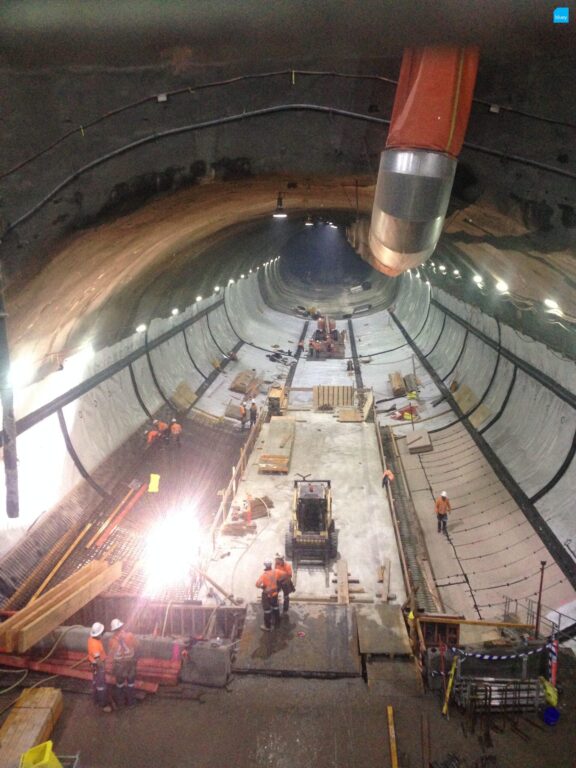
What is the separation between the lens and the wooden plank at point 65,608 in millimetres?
6043

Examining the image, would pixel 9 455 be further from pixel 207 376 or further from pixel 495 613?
pixel 207 376

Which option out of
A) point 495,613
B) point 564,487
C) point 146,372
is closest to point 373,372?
point 146,372

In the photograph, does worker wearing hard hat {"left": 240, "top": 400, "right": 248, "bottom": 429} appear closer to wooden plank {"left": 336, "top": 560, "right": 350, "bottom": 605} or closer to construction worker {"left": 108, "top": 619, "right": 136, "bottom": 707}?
wooden plank {"left": 336, "top": 560, "right": 350, "bottom": 605}

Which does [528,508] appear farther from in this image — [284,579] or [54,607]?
[54,607]

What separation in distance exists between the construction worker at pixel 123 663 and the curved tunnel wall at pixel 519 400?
682cm

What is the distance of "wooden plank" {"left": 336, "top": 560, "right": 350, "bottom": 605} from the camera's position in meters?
7.79

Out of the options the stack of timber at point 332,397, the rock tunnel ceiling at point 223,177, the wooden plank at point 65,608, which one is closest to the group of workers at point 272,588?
the wooden plank at point 65,608

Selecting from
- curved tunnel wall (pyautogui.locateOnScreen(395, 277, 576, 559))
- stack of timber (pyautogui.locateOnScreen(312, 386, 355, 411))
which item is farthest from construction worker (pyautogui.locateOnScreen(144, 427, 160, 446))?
curved tunnel wall (pyautogui.locateOnScreen(395, 277, 576, 559))

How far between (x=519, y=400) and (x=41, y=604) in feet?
35.6

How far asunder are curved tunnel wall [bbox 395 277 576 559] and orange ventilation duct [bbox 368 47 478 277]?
6556 mm

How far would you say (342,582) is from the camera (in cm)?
820

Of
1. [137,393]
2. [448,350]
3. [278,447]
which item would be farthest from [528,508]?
[137,393]

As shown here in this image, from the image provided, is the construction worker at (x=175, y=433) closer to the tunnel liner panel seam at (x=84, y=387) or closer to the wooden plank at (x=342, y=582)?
the tunnel liner panel seam at (x=84, y=387)

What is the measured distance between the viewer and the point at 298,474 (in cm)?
1101
